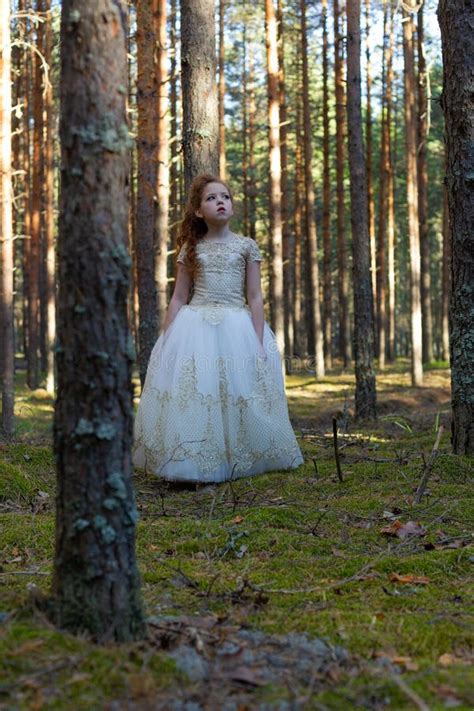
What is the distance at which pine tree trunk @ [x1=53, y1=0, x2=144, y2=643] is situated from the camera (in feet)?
7.94

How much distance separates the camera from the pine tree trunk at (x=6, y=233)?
11.1m

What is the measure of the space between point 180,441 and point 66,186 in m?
3.88

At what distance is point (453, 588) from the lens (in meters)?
3.41

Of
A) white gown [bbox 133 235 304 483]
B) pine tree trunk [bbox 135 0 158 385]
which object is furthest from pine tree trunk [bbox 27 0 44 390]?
white gown [bbox 133 235 304 483]

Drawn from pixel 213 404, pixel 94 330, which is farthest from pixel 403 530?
pixel 94 330

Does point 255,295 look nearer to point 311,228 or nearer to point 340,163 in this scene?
point 311,228

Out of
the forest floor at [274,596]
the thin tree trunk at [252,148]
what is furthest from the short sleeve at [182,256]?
the thin tree trunk at [252,148]

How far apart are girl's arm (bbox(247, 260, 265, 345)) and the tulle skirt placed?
0.07 meters

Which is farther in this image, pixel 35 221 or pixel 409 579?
pixel 35 221

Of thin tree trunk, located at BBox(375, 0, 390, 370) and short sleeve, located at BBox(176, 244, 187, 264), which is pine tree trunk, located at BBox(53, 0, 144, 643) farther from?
thin tree trunk, located at BBox(375, 0, 390, 370)

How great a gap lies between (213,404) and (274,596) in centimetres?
300

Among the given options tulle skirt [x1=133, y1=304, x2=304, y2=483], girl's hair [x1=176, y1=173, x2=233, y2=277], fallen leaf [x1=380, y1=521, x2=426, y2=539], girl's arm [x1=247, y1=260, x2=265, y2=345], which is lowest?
fallen leaf [x1=380, y1=521, x2=426, y2=539]

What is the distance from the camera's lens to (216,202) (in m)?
6.45

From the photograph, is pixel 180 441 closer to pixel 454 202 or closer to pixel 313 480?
pixel 313 480
